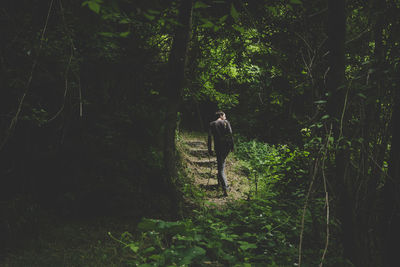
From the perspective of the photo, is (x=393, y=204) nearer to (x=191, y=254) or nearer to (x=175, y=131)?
(x=191, y=254)

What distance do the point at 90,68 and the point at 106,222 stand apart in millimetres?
3183

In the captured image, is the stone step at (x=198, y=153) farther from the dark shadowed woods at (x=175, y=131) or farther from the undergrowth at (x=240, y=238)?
the undergrowth at (x=240, y=238)

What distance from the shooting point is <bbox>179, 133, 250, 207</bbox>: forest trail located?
8.09 metres

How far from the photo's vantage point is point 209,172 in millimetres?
9172

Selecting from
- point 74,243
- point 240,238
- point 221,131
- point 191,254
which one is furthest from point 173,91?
point 221,131

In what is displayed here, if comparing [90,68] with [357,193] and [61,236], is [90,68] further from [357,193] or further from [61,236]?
[357,193]

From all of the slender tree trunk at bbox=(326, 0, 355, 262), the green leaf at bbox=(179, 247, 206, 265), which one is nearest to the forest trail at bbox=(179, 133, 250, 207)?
the slender tree trunk at bbox=(326, 0, 355, 262)

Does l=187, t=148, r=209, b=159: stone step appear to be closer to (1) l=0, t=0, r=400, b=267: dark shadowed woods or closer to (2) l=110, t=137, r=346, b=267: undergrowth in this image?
(1) l=0, t=0, r=400, b=267: dark shadowed woods

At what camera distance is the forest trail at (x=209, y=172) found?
8.09 meters

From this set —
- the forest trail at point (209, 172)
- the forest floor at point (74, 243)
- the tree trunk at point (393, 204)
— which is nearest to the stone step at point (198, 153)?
the forest trail at point (209, 172)

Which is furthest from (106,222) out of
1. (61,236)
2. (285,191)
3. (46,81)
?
(285,191)

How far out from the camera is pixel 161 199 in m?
6.57

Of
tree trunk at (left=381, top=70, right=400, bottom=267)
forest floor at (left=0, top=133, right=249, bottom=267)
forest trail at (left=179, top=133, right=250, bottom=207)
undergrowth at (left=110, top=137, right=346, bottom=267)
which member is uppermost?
tree trunk at (left=381, top=70, right=400, bottom=267)

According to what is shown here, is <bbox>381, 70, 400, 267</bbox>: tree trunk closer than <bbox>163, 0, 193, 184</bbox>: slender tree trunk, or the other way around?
<bbox>381, 70, 400, 267</bbox>: tree trunk
